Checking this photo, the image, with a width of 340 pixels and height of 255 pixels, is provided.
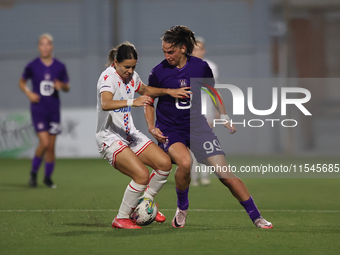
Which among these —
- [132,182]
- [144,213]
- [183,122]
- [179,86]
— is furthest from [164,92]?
[144,213]

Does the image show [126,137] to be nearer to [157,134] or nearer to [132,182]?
[157,134]

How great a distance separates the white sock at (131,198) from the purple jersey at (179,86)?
2.16 feet

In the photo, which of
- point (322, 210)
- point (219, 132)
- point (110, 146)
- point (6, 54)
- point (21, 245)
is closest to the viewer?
point (21, 245)

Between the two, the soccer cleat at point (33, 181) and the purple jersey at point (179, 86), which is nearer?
the purple jersey at point (179, 86)

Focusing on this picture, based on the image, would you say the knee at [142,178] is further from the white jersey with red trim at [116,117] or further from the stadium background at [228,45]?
the stadium background at [228,45]

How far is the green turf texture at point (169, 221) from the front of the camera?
402 cm

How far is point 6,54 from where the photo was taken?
60.7 feet

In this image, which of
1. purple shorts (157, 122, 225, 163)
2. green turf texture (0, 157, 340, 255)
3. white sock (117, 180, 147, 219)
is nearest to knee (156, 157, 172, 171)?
purple shorts (157, 122, 225, 163)

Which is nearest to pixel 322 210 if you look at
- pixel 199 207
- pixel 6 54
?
pixel 199 207

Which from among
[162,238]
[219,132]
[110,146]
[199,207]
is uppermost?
[110,146]

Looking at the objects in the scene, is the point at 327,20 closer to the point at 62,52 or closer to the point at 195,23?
the point at 195,23

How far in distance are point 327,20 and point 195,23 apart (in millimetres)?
4354

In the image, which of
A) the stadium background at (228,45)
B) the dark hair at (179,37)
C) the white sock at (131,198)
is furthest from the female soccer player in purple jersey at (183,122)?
the stadium background at (228,45)

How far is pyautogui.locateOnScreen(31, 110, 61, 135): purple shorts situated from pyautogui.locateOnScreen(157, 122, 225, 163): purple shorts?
12.4 ft
